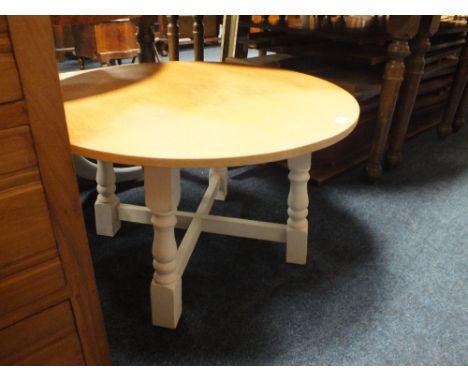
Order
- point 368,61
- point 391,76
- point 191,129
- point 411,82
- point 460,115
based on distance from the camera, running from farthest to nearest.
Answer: point 460,115 → point 368,61 → point 411,82 → point 391,76 → point 191,129

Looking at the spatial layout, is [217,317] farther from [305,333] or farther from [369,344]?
[369,344]

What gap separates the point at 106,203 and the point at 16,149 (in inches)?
26.5

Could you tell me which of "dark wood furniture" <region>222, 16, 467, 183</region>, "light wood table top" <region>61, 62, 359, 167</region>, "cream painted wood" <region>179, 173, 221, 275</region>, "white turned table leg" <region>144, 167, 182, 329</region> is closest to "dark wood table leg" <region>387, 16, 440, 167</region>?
"dark wood furniture" <region>222, 16, 467, 183</region>

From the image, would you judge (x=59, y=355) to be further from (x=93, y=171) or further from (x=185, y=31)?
(x=185, y=31)

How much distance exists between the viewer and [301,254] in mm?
1021

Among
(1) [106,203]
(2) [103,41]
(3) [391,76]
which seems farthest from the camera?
(2) [103,41]

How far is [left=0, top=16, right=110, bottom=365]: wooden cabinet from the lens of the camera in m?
0.42

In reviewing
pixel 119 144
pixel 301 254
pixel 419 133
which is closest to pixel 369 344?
pixel 301 254

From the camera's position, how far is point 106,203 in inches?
43.3

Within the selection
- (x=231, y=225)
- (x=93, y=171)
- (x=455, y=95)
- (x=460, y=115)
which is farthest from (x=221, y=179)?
(x=460, y=115)

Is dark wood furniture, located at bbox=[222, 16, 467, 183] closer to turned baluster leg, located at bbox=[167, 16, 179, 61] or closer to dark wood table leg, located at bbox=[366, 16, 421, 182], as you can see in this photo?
dark wood table leg, located at bbox=[366, 16, 421, 182]

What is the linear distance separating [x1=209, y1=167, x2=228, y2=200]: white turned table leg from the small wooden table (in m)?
0.19

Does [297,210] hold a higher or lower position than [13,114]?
lower

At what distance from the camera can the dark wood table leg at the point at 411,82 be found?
4.23 ft
